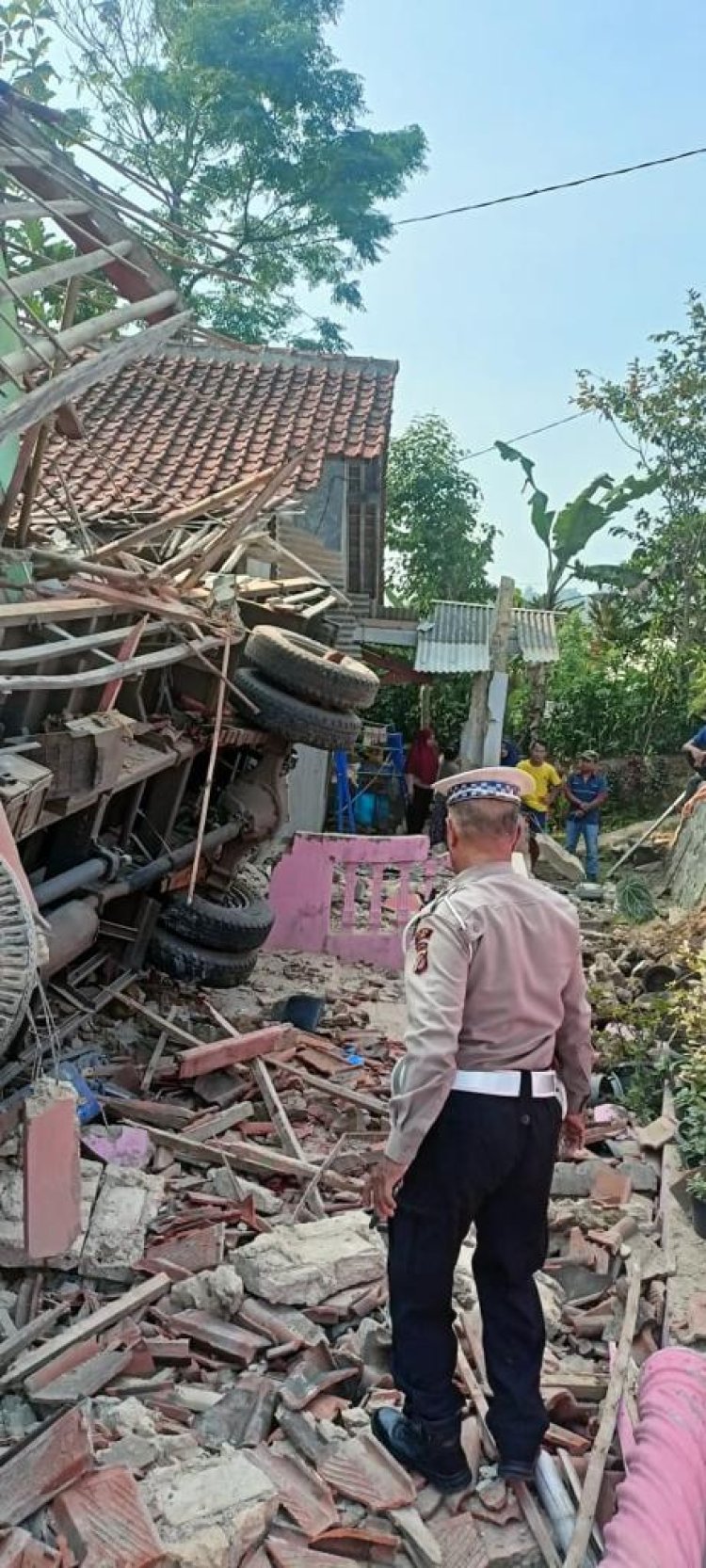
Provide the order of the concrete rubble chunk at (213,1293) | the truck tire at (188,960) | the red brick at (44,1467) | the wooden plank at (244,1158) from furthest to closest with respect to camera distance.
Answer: the truck tire at (188,960), the wooden plank at (244,1158), the concrete rubble chunk at (213,1293), the red brick at (44,1467)

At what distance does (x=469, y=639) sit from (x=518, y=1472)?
565 inches

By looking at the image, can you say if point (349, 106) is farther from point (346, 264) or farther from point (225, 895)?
point (225, 895)

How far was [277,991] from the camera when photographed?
8328 millimetres

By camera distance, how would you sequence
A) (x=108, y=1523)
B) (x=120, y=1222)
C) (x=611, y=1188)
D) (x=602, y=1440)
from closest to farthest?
1. (x=108, y=1523)
2. (x=602, y=1440)
3. (x=120, y=1222)
4. (x=611, y=1188)

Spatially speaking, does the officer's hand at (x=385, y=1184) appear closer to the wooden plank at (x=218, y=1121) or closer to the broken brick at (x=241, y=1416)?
the broken brick at (x=241, y=1416)

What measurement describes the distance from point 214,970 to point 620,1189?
9.93ft

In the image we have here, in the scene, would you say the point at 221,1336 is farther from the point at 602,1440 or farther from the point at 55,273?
the point at 55,273

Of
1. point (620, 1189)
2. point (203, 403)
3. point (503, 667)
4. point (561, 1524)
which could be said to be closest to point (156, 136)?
point (203, 403)

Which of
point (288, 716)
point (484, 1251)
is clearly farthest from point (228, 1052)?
point (484, 1251)

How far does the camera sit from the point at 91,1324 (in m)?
3.70

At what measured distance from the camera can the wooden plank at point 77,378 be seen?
14.0 ft

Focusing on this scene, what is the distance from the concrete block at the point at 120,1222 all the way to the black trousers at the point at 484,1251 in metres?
1.41

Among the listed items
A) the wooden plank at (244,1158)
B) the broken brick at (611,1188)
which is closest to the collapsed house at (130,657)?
the wooden plank at (244,1158)

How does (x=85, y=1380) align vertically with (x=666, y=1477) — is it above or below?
below
